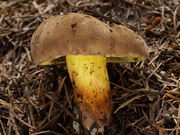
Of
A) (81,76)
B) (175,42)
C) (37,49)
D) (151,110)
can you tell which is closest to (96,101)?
(81,76)

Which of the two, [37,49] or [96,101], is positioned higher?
[37,49]

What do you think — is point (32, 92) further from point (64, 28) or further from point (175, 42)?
point (175, 42)

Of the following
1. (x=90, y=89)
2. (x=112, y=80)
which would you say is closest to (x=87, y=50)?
(x=90, y=89)

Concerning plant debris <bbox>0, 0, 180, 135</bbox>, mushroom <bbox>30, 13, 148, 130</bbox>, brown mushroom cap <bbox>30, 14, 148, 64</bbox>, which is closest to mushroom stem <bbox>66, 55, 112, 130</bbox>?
mushroom <bbox>30, 13, 148, 130</bbox>

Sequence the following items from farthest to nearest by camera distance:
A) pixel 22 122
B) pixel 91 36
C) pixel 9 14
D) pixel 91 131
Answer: pixel 9 14 < pixel 22 122 < pixel 91 131 < pixel 91 36

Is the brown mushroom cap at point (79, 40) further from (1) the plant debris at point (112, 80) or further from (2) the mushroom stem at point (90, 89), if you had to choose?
(1) the plant debris at point (112, 80)
